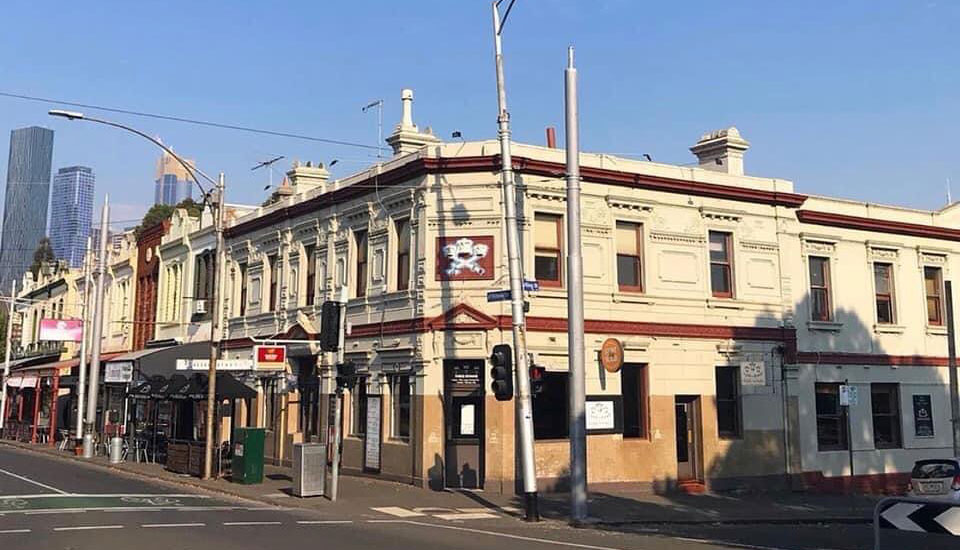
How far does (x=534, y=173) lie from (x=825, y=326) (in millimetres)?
10802

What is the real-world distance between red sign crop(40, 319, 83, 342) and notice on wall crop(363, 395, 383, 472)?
20.4 m

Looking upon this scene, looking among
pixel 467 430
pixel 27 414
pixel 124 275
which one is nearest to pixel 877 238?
pixel 467 430

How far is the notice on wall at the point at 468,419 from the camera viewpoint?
22.9 m

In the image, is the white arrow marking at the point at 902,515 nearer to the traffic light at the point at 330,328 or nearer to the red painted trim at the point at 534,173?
the traffic light at the point at 330,328

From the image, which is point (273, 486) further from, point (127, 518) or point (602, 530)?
point (602, 530)

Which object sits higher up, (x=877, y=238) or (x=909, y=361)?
(x=877, y=238)

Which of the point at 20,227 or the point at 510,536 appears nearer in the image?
the point at 510,536

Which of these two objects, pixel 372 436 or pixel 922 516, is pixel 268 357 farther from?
pixel 922 516

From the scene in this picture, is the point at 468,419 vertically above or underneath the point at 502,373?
underneath

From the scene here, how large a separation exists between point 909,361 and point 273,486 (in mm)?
20222

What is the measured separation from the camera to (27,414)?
5478cm

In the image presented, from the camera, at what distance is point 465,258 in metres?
23.2

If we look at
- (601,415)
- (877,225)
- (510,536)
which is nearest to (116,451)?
(601,415)

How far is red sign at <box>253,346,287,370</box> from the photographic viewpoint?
87.8 feet
